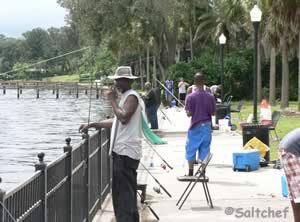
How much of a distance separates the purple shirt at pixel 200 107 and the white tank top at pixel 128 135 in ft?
16.7

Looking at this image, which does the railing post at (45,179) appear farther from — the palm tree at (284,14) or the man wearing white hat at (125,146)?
the palm tree at (284,14)

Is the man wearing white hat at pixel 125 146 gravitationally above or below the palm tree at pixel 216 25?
below

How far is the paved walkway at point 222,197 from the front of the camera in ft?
29.6

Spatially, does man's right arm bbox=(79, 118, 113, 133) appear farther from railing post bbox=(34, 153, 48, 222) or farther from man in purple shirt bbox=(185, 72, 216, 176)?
man in purple shirt bbox=(185, 72, 216, 176)

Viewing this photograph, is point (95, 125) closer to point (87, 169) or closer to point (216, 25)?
point (87, 169)

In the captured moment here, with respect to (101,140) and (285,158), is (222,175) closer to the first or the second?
(101,140)

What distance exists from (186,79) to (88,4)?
11.5 meters

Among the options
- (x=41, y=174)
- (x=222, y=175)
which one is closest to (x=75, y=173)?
(x=41, y=174)

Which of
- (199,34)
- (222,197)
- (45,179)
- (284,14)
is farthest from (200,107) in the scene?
(199,34)

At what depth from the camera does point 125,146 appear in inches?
275

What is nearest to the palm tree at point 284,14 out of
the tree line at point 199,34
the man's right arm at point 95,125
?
the tree line at point 199,34

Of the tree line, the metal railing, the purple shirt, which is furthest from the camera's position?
the tree line

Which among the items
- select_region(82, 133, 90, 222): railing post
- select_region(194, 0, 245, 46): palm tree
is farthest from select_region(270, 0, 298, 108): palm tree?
select_region(82, 133, 90, 222): railing post

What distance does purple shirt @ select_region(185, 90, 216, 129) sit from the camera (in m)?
12.1
